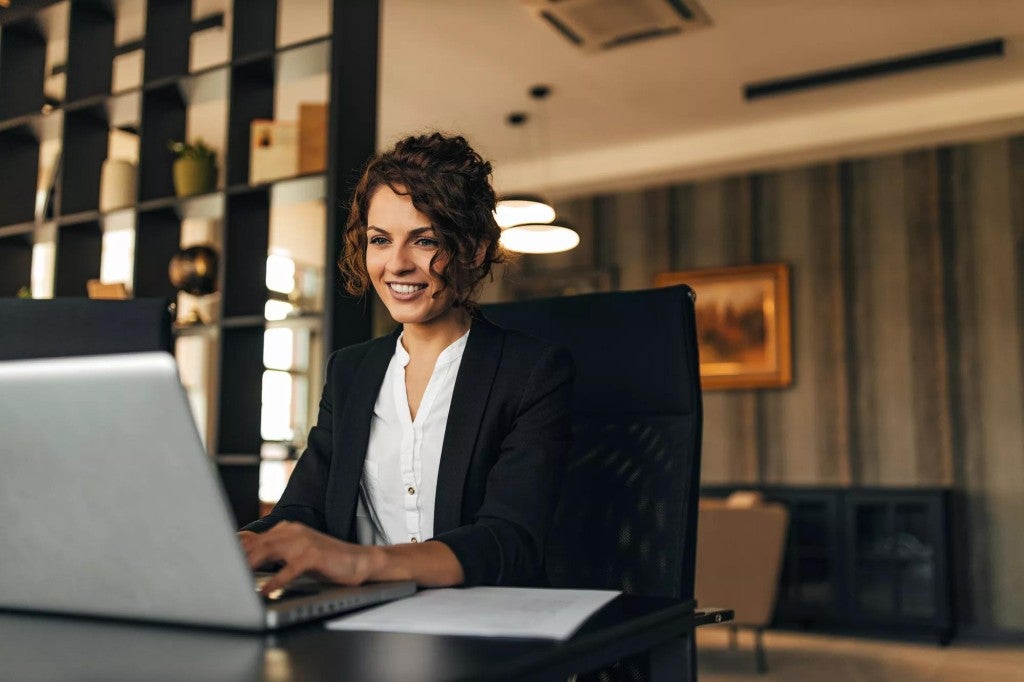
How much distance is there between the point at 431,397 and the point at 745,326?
502 cm

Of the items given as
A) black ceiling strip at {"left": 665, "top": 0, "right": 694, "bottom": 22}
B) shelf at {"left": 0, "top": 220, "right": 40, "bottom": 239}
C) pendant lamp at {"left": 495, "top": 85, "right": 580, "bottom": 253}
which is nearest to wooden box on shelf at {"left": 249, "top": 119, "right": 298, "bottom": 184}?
pendant lamp at {"left": 495, "top": 85, "right": 580, "bottom": 253}

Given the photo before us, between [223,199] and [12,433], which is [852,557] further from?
[12,433]

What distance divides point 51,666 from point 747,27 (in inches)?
174

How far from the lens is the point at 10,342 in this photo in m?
1.19

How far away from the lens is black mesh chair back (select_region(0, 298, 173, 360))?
1.19m

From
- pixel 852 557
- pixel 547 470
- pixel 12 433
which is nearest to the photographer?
pixel 12 433

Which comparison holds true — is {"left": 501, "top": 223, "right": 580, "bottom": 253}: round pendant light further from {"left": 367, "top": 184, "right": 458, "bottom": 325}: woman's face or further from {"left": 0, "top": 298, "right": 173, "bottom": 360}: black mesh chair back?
{"left": 0, "top": 298, "right": 173, "bottom": 360}: black mesh chair back

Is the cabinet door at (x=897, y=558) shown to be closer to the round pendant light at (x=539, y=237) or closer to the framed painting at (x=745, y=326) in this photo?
the framed painting at (x=745, y=326)

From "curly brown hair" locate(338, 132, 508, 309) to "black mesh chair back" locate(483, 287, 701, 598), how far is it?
197 millimetres

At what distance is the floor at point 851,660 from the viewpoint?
4133mm

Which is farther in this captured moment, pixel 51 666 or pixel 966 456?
pixel 966 456

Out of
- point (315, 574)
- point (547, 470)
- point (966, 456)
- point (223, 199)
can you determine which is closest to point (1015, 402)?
point (966, 456)

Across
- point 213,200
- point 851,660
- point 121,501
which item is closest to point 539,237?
point 213,200

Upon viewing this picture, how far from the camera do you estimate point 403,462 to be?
132 centimetres
